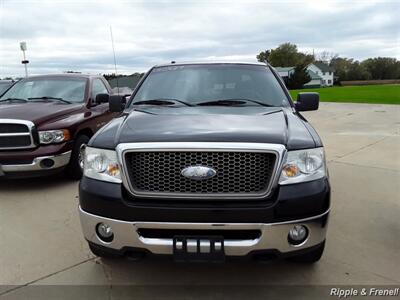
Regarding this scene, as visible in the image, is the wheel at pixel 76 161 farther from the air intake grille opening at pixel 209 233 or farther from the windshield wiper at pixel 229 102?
the air intake grille opening at pixel 209 233

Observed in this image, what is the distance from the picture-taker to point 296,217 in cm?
264

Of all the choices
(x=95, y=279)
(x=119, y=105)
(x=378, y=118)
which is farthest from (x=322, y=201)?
(x=378, y=118)

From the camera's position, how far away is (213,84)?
4.18 meters

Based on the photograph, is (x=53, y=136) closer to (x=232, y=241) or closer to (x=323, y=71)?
(x=232, y=241)

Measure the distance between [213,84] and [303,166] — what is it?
1734 mm

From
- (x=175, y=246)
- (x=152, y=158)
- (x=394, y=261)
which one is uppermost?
(x=152, y=158)

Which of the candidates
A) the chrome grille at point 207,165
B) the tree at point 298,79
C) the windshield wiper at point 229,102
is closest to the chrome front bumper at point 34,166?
the windshield wiper at point 229,102

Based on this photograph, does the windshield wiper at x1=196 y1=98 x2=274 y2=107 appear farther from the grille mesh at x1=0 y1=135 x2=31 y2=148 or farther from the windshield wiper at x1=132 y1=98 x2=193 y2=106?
the grille mesh at x1=0 y1=135 x2=31 y2=148

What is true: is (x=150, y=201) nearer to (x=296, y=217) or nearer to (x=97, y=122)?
(x=296, y=217)

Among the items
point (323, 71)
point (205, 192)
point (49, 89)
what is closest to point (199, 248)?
point (205, 192)

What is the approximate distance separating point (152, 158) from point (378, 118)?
1248 centimetres

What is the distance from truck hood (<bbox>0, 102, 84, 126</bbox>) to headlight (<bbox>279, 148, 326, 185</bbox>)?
398cm

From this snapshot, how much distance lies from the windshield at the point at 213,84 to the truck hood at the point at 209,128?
45 centimetres

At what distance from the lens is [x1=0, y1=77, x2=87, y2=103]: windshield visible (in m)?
6.77
